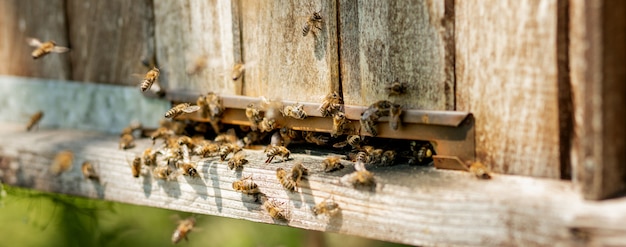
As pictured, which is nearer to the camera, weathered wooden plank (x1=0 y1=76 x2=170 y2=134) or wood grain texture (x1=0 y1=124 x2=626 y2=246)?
wood grain texture (x1=0 y1=124 x2=626 y2=246)

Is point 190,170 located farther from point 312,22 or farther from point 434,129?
point 434,129

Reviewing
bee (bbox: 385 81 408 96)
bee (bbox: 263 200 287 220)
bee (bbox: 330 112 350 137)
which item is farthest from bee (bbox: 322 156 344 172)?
bee (bbox: 385 81 408 96)

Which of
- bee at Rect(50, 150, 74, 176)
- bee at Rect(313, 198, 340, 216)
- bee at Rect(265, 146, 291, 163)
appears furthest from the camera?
bee at Rect(50, 150, 74, 176)

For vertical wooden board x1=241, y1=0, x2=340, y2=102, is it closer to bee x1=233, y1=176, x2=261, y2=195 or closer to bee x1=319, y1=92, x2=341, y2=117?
bee x1=319, y1=92, x2=341, y2=117

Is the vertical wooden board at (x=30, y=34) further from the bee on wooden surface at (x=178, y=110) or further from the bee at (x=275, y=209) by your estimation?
the bee at (x=275, y=209)

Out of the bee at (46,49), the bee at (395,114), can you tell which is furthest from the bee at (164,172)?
the bee at (46,49)
